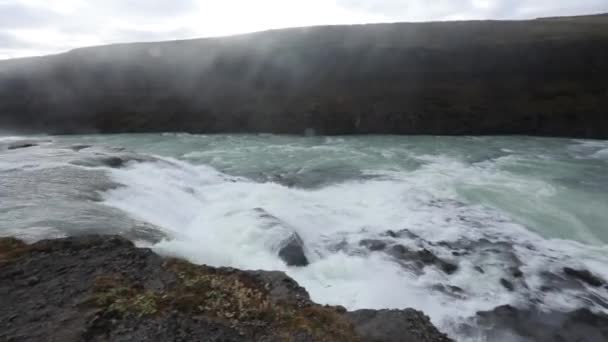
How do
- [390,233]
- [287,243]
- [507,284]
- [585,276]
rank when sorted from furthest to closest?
1. [390,233]
2. [287,243]
3. [585,276]
4. [507,284]

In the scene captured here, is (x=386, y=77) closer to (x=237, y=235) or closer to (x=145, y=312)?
(x=237, y=235)

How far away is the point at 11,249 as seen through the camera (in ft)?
23.8

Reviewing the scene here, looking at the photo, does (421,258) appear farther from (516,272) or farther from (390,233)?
Answer: (516,272)

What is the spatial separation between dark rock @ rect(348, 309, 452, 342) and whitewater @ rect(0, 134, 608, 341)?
1953 mm

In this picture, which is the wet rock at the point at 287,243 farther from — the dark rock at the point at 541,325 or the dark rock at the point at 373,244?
the dark rock at the point at 541,325

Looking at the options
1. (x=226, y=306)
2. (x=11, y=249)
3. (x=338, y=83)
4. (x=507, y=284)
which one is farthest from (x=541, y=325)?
(x=338, y=83)

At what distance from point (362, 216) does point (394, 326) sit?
25.1 feet

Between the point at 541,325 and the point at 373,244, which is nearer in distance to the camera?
the point at 541,325

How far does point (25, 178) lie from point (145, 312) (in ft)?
35.9

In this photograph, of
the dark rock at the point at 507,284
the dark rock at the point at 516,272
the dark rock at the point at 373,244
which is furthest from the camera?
the dark rock at the point at 373,244

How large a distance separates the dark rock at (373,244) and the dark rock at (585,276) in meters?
4.49

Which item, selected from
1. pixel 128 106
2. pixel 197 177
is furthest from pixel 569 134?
pixel 128 106

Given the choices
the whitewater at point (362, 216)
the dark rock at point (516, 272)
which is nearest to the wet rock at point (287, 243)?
the whitewater at point (362, 216)

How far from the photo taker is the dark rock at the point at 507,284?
8.99m
